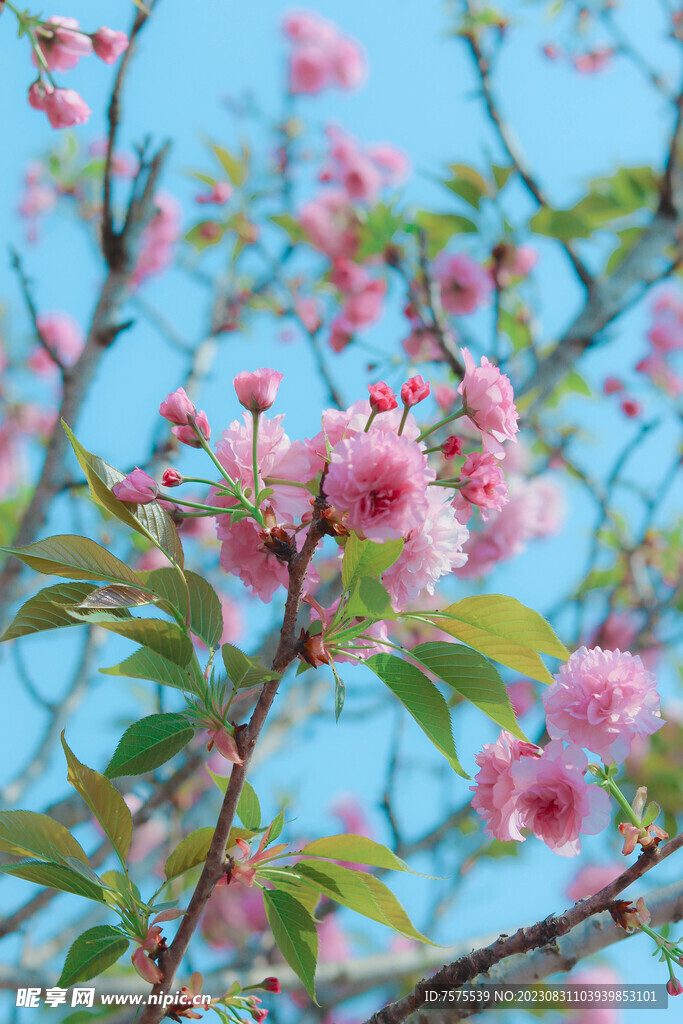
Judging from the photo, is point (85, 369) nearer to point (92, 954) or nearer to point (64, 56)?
point (64, 56)

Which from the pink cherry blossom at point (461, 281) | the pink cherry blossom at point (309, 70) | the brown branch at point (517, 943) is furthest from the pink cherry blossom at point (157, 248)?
the brown branch at point (517, 943)

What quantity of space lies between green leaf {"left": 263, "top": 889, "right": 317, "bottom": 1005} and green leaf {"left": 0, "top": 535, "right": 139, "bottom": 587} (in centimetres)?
43

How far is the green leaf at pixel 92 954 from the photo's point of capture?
3.01 ft

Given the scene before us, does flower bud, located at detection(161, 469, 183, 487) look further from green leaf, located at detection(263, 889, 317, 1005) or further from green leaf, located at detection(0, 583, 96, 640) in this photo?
green leaf, located at detection(263, 889, 317, 1005)

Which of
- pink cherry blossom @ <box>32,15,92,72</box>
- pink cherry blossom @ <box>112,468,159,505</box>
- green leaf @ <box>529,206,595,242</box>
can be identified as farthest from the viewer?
green leaf @ <box>529,206,595,242</box>

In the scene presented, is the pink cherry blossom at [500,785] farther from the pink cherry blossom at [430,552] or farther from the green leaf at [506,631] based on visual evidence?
the pink cherry blossom at [430,552]

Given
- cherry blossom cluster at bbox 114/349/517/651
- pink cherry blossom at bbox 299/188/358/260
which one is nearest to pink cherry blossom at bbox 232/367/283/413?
cherry blossom cluster at bbox 114/349/517/651

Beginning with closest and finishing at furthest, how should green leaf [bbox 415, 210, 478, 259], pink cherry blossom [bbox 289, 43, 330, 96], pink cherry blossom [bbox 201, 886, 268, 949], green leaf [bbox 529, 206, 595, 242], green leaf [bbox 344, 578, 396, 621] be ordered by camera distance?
green leaf [bbox 344, 578, 396, 621] → green leaf [bbox 529, 206, 595, 242] → green leaf [bbox 415, 210, 478, 259] → pink cherry blossom [bbox 201, 886, 268, 949] → pink cherry blossom [bbox 289, 43, 330, 96]

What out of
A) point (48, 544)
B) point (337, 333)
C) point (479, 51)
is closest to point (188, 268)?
point (337, 333)

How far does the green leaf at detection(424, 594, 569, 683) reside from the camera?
90 cm

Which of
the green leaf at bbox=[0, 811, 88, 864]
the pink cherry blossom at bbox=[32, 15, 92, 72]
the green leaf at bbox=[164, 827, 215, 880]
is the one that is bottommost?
the green leaf at bbox=[164, 827, 215, 880]

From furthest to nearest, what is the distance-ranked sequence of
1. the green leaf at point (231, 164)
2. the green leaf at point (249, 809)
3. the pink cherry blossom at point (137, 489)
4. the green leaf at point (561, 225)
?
the green leaf at point (231, 164), the green leaf at point (561, 225), the green leaf at point (249, 809), the pink cherry blossom at point (137, 489)

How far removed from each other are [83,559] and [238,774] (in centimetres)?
30

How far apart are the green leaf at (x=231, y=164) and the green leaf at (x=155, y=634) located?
263cm
